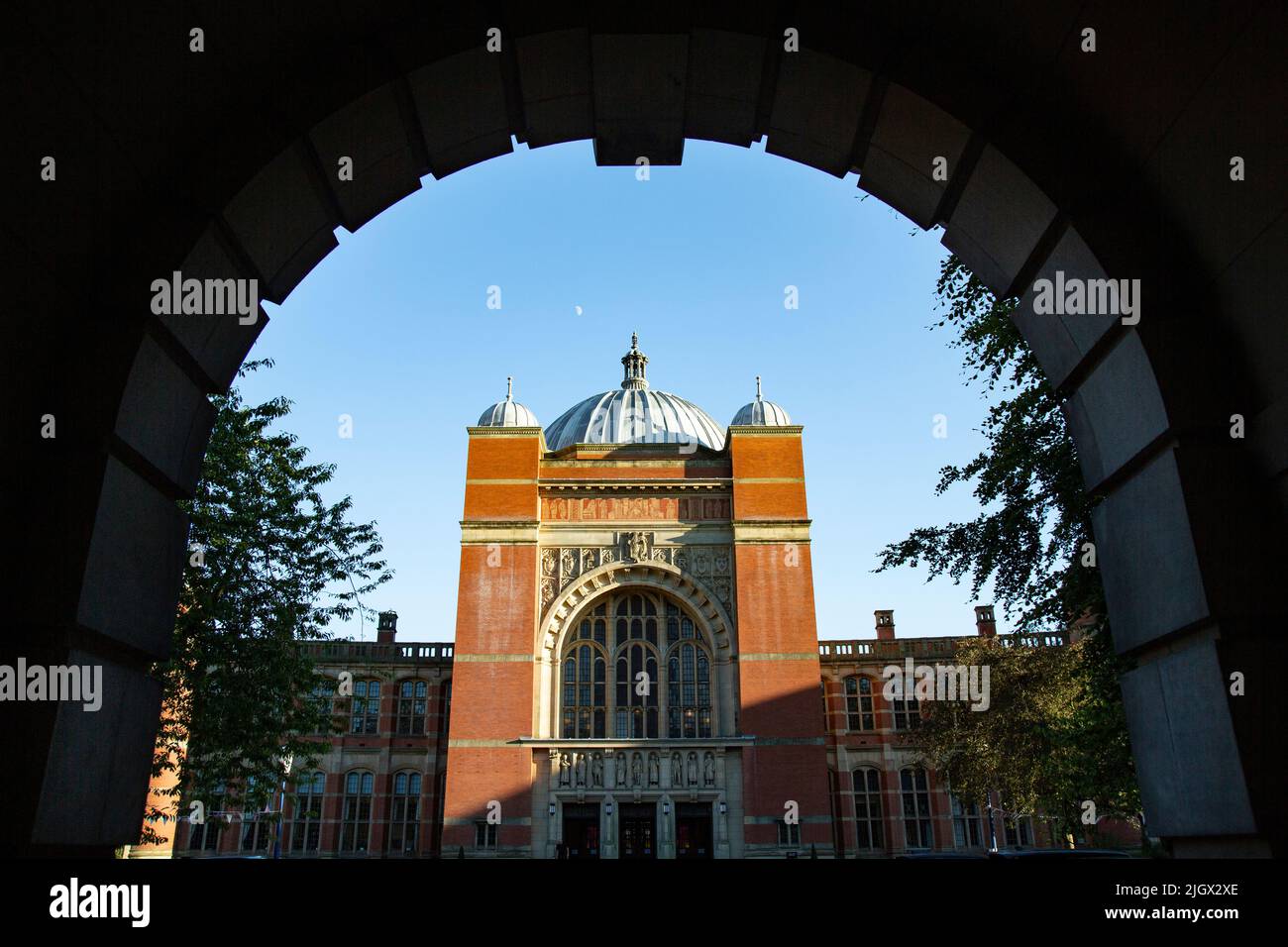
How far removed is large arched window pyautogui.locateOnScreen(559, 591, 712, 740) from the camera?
110ft

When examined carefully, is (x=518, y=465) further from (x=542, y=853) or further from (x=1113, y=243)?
(x=1113, y=243)

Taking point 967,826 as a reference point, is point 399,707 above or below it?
above

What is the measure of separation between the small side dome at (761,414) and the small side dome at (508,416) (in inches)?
351

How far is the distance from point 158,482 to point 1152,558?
410cm

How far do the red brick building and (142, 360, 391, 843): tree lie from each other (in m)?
13.8

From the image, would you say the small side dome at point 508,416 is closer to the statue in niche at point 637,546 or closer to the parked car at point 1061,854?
the statue in niche at point 637,546

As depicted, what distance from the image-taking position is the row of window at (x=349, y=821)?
39.7 m

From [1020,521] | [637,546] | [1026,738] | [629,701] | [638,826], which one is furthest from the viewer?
[637,546]

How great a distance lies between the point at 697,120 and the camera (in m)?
4.62

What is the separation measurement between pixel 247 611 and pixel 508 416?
21.2 m

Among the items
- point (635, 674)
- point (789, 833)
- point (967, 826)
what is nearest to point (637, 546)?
point (635, 674)


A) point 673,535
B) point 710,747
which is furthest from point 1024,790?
point 673,535

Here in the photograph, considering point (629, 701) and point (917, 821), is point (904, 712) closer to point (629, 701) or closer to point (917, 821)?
point (917, 821)

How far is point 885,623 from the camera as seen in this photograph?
48219mm
